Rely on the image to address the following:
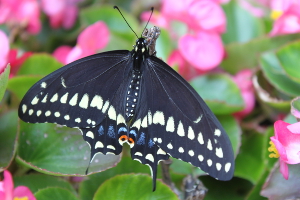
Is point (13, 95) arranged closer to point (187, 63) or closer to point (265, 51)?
point (187, 63)

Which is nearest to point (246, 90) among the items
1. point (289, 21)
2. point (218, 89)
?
point (218, 89)

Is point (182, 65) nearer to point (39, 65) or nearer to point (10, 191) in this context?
point (39, 65)

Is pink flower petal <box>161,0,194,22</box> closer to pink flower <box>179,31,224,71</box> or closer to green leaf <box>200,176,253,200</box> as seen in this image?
Answer: pink flower <box>179,31,224,71</box>

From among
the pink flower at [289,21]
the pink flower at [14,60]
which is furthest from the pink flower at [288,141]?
the pink flower at [14,60]

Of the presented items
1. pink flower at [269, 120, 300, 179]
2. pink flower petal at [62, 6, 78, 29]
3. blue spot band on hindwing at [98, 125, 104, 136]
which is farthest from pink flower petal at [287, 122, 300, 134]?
pink flower petal at [62, 6, 78, 29]

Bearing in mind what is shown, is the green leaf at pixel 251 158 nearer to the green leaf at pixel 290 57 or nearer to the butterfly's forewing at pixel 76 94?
the green leaf at pixel 290 57
